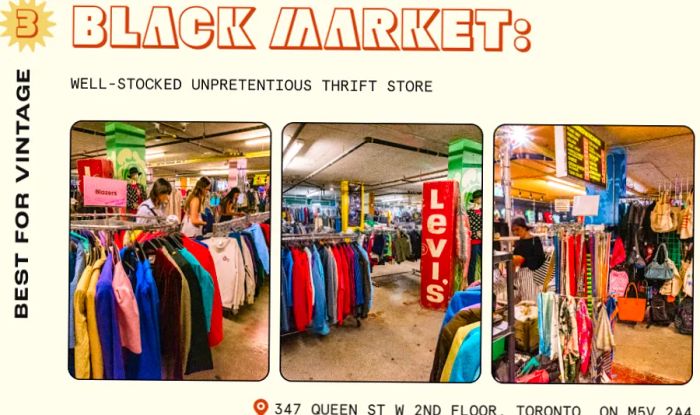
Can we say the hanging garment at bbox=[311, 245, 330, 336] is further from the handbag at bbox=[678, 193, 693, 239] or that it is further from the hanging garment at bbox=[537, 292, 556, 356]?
the handbag at bbox=[678, 193, 693, 239]

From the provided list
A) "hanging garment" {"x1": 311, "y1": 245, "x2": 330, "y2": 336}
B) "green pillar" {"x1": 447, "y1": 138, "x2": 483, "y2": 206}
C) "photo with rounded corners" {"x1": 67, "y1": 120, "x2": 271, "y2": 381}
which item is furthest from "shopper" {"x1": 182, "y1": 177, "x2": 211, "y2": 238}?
"green pillar" {"x1": 447, "y1": 138, "x2": 483, "y2": 206}

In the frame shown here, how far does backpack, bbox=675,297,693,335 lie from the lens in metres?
1.14

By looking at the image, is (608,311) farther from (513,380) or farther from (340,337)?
(340,337)

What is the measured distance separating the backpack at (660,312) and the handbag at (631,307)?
52 mm

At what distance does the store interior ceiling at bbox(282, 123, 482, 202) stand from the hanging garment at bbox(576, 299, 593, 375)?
39.8 inches

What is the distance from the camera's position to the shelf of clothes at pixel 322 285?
1424 mm

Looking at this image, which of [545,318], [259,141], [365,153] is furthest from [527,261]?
[259,141]

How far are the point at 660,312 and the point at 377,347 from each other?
49.8 inches

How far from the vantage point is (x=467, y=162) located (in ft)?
3.75

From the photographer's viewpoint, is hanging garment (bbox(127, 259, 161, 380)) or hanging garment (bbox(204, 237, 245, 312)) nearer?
hanging garment (bbox(127, 259, 161, 380))

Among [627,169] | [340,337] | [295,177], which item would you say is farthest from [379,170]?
[627,169]

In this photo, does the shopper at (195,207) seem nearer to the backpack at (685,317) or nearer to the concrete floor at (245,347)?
the concrete floor at (245,347)

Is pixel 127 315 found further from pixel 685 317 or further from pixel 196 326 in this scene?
pixel 685 317


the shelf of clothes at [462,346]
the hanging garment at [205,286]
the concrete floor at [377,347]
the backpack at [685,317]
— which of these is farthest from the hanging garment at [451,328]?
the hanging garment at [205,286]
